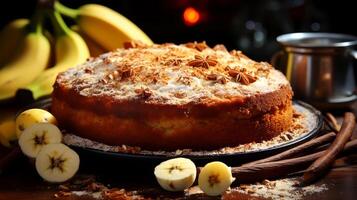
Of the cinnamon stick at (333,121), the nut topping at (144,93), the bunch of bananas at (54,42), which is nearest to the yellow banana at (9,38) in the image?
the bunch of bananas at (54,42)

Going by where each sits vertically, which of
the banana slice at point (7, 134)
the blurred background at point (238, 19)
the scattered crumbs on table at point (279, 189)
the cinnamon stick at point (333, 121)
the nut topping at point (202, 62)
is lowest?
the blurred background at point (238, 19)

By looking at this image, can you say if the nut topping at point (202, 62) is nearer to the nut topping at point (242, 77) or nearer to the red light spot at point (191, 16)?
the nut topping at point (242, 77)

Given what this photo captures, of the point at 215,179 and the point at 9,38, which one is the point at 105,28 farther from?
the point at 215,179

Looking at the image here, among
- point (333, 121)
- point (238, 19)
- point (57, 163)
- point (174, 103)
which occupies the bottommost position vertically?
point (238, 19)

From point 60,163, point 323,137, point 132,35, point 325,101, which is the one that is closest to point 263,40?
point 132,35

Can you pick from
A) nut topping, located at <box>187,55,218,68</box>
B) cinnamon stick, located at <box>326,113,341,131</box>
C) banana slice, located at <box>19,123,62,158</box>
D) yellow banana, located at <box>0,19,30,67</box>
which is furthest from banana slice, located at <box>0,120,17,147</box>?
cinnamon stick, located at <box>326,113,341,131</box>

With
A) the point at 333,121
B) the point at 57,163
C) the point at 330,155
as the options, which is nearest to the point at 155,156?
the point at 57,163

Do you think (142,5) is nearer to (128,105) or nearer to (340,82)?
(340,82)
